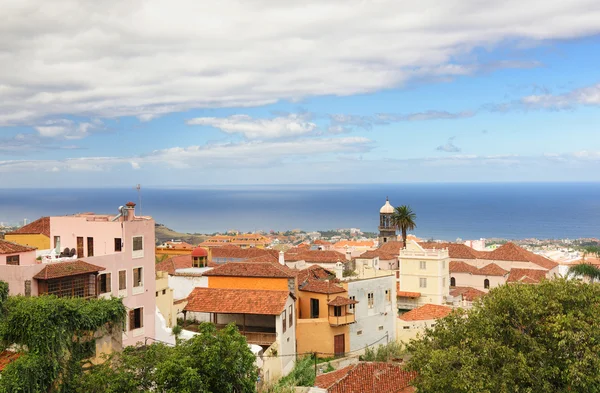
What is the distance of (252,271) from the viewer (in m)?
41.0

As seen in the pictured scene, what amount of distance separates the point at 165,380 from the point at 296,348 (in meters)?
18.4

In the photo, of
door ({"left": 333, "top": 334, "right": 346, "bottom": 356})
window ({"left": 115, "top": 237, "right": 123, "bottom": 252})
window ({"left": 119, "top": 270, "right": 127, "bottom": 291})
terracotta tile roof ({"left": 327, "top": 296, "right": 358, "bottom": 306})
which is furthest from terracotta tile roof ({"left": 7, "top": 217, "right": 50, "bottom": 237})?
door ({"left": 333, "top": 334, "right": 346, "bottom": 356})

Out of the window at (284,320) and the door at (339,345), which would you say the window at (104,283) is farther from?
the door at (339,345)

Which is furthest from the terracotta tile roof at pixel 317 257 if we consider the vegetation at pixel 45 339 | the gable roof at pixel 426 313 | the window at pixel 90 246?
the vegetation at pixel 45 339

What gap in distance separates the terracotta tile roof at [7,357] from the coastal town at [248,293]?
1.8 inches

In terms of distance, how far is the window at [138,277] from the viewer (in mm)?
31984

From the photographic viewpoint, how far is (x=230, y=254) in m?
66.9

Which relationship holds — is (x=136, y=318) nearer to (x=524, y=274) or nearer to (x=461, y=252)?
(x=524, y=274)

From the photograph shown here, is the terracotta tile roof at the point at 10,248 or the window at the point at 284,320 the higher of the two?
the terracotta tile roof at the point at 10,248

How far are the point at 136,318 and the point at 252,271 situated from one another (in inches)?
410

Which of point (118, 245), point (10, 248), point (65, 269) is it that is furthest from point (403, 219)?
point (10, 248)

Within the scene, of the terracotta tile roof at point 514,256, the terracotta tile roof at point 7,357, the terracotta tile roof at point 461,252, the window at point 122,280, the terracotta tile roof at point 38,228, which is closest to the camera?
the terracotta tile roof at point 7,357

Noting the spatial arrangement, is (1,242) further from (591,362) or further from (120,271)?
(591,362)

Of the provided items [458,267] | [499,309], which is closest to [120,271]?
[499,309]
